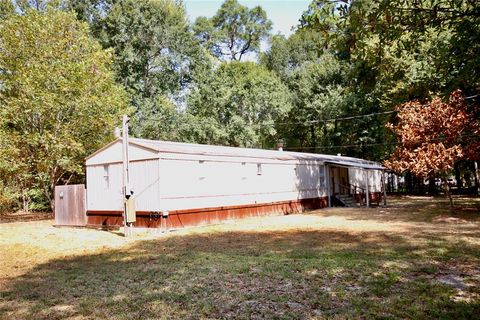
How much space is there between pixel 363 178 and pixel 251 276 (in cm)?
2445

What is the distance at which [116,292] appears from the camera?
6703mm

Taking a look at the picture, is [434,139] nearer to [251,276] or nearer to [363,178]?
[363,178]

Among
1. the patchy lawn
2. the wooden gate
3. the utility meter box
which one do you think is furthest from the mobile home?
the patchy lawn

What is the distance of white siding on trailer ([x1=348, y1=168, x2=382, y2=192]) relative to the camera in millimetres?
28859

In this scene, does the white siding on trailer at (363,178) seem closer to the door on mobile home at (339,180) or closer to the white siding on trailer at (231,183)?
the door on mobile home at (339,180)

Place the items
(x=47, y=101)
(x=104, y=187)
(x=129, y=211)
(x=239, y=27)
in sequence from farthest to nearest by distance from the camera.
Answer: (x=239, y=27) < (x=47, y=101) < (x=104, y=187) < (x=129, y=211)

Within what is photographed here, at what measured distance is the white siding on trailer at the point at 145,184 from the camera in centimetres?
1548

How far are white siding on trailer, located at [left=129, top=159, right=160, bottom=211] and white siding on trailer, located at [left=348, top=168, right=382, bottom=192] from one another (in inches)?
683

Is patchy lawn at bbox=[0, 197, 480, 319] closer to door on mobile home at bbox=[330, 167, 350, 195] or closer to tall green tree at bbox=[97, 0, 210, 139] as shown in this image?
door on mobile home at bbox=[330, 167, 350, 195]

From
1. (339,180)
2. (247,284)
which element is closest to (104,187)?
(247,284)

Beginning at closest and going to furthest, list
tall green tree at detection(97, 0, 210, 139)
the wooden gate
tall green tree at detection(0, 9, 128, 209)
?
the wooden gate
tall green tree at detection(0, 9, 128, 209)
tall green tree at detection(97, 0, 210, 139)

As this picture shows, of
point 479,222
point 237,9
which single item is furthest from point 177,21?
point 479,222

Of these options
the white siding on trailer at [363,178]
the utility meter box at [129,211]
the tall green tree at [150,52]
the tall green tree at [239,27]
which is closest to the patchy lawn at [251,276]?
the utility meter box at [129,211]

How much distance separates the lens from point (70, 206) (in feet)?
59.9
